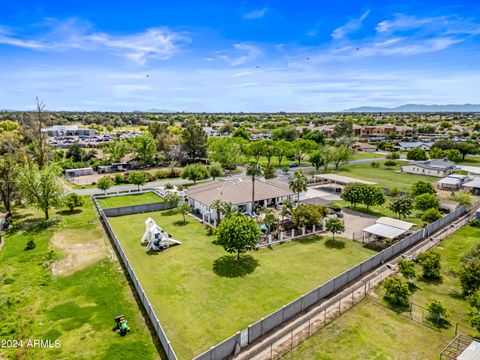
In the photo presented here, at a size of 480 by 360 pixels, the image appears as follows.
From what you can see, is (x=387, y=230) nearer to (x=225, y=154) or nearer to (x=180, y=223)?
(x=180, y=223)

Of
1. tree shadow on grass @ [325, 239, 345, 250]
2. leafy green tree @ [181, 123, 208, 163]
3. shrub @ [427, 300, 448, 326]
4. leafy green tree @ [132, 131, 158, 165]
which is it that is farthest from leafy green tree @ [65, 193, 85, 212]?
shrub @ [427, 300, 448, 326]

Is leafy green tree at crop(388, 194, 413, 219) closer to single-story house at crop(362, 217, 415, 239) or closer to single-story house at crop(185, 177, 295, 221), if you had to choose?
single-story house at crop(362, 217, 415, 239)

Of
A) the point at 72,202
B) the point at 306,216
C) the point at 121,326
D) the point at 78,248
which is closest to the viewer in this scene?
the point at 121,326

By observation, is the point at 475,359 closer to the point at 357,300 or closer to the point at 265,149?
the point at 357,300

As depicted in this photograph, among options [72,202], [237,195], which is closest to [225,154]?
[237,195]

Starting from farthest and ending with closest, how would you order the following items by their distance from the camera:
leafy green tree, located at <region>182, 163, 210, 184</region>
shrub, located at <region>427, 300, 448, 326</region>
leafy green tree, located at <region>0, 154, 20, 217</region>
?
leafy green tree, located at <region>182, 163, 210, 184</region> → leafy green tree, located at <region>0, 154, 20, 217</region> → shrub, located at <region>427, 300, 448, 326</region>

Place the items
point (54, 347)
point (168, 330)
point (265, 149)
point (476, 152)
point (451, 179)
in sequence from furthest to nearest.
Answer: point (476, 152)
point (265, 149)
point (451, 179)
point (168, 330)
point (54, 347)

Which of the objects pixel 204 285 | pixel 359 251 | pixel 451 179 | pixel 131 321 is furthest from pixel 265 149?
pixel 131 321
